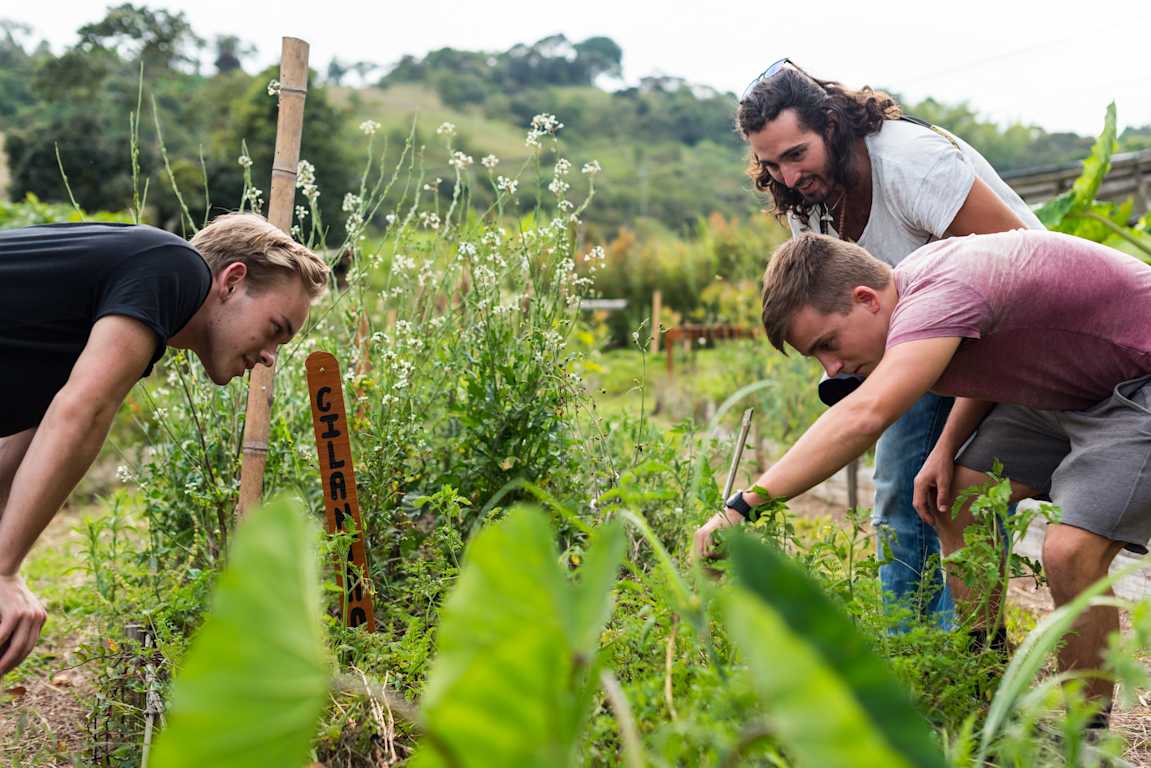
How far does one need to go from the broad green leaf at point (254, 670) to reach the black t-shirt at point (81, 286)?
1.19 meters

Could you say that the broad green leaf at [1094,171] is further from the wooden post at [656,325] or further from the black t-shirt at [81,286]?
the black t-shirt at [81,286]

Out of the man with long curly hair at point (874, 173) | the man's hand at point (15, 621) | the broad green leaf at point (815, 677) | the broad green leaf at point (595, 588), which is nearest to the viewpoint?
the broad green leaf at point (815, 677)

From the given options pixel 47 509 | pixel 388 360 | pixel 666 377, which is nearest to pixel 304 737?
pixel 47 509

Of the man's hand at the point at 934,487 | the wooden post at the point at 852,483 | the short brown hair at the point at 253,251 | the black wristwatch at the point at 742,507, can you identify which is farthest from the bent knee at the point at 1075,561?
the wooden post at the point at 852,483

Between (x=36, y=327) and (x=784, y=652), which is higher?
(x=784, y=652)

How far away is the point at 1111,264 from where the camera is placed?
2.01m

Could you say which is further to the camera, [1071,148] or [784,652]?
[1071,148]

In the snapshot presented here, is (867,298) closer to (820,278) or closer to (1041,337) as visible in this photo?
(820,278)

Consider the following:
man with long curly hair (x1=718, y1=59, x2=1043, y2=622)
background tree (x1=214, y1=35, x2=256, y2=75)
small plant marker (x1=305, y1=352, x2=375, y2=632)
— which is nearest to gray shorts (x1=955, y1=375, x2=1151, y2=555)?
man with long curly hair (x1=718, y1=59, x2=1043, y2=622)

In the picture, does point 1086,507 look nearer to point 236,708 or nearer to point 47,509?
point 236,708

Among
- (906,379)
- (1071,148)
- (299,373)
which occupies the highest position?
(906,379)

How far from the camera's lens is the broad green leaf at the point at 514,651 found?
0.73m

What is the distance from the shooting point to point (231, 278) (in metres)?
2.16

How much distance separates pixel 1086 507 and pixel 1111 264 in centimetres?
51
